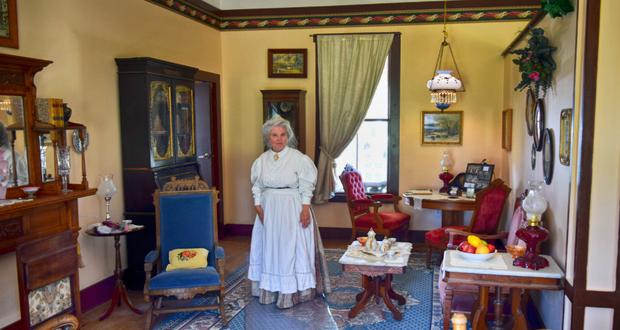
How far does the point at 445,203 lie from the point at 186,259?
2.84m

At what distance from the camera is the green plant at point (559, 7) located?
9.98ft

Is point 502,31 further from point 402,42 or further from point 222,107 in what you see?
point 222,107

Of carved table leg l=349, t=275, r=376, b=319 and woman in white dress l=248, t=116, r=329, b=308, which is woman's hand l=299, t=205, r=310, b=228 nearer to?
woman in white dress l=248, t=116, r=329, b=308

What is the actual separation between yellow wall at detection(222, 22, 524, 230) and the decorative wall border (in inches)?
3.4

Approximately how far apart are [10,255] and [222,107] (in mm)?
3801

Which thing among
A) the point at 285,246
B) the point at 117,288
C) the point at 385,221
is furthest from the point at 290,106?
the point at 117,288

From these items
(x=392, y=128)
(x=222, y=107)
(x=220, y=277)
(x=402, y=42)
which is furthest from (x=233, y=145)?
(x=220, y=277)

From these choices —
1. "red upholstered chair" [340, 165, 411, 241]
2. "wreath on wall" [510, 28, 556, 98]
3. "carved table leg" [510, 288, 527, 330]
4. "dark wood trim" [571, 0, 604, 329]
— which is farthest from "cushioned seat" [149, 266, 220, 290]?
"wreath on wall" [510, 28, 556, 98]

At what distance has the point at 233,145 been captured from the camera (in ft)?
Answer: 23.3

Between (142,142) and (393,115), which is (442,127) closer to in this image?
(393,115)

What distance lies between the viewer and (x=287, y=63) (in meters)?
6.80

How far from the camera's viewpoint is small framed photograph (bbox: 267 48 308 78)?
6746 mm

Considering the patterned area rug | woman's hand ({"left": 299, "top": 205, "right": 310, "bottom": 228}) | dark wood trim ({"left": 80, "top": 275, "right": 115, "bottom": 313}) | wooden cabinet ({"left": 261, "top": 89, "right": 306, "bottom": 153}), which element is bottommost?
the patterned area rug

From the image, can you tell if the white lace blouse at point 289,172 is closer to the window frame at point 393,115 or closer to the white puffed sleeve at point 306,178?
the white puffed sleeve at point 306,178
